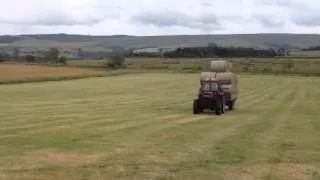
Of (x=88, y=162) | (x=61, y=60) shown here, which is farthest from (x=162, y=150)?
(x=61, y=60)

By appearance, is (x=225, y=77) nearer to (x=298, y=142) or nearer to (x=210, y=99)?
(x=210, y=99)

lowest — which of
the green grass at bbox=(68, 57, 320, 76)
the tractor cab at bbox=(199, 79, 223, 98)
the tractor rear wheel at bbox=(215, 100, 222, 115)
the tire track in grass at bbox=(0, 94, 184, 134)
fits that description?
the green grass at bbox=(68, 57, 320, 76)

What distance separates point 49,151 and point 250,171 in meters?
6.23

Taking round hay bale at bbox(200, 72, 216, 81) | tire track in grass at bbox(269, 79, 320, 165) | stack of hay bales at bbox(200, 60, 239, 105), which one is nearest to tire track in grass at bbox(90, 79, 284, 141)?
tire track in grass at bbox(269, 79, 320, 165)

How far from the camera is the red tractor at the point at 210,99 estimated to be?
36.1 metres

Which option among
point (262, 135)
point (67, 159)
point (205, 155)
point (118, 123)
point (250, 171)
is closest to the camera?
point (250, 171)

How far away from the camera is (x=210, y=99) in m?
36.2

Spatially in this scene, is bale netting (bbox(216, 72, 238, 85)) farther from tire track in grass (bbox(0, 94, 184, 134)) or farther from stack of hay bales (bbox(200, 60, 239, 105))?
tire track in grass (bbox(0, 94, 184, 134))

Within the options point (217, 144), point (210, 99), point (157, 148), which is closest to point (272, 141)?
point (217, 144)

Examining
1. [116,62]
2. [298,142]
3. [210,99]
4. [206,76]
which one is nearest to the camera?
[298,142]

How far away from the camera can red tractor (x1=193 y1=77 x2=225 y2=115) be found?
36094mm

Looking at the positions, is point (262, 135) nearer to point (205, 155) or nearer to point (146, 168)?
point (205, 155)

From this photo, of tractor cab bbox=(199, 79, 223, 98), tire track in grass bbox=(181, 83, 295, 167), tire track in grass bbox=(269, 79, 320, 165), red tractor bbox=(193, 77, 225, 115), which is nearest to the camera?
tire track in grass bbox=(181, 83, 295, 167)

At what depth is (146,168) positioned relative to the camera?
15.5 metres
